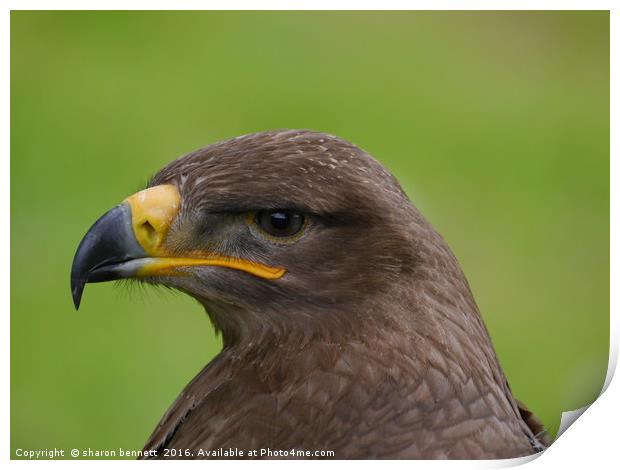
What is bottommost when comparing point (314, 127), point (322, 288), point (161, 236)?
point (322, 288)

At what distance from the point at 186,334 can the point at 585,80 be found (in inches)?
63.5

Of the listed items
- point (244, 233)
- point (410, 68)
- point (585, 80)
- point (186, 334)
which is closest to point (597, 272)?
point (585, 80)

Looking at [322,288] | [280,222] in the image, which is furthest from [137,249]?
[322,288]

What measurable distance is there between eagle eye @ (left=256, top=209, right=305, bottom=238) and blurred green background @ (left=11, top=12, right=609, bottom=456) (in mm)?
501

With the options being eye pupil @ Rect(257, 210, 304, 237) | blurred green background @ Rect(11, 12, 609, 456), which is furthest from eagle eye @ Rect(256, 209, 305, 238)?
blurred green background @ Rect(11, 12, 609, 456)

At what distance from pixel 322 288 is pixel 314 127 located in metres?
0.90

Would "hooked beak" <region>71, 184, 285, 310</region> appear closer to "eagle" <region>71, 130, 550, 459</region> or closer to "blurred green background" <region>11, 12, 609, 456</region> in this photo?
"eagle" <region>71, 130, 550, 459</region>

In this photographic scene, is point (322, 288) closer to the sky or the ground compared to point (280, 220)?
closer to the ground

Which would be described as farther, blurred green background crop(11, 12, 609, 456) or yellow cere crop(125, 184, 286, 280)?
blurred green background crop(11, 12, 609, 456)

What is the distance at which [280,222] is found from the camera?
8.65 ft

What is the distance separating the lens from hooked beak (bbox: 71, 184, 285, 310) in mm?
2613

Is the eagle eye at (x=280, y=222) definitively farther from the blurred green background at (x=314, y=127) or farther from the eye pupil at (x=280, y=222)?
the blurred green background at (x=314, y=127)

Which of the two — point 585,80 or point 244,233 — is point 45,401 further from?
point 585,80

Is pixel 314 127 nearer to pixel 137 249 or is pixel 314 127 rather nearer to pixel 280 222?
pixel 280 222
